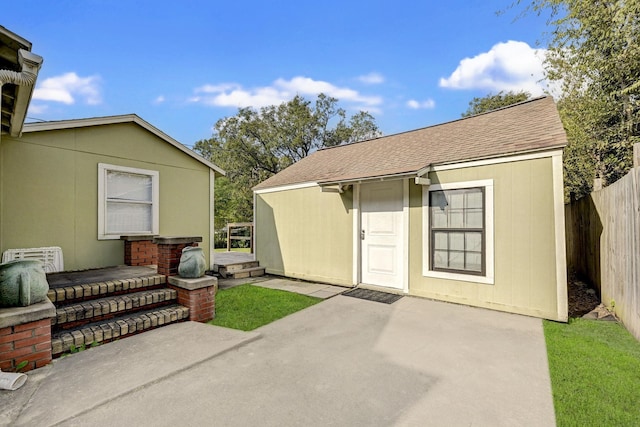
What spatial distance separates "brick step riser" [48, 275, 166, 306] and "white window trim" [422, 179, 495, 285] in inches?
167

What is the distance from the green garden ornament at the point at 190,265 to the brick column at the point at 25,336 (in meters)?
1.52

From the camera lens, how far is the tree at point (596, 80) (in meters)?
6.55

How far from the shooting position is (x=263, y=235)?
8.09m

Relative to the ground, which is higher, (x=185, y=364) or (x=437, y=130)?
(x=437, y=130)

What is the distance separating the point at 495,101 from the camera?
20.1m

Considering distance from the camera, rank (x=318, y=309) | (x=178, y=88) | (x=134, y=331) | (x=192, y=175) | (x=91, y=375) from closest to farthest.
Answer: (x=91, y=375) < (x=134, y=331) < (x=318, y=309) < (x=192, y=175) < (x=178, y=88)

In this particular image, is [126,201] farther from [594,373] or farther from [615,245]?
[615,245]

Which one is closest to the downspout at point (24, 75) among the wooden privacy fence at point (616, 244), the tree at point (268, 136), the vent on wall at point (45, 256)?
the vent on wall at point (45, 256)

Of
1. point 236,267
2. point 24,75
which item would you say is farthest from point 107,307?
point 236,267

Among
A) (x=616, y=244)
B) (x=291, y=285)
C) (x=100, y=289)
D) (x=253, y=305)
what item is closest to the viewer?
(x=100, y=289)

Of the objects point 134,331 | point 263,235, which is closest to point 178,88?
point 263,235

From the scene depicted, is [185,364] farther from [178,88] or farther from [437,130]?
[178,88]

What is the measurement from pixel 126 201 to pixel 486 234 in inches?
249

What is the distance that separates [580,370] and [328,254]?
15.0ft
